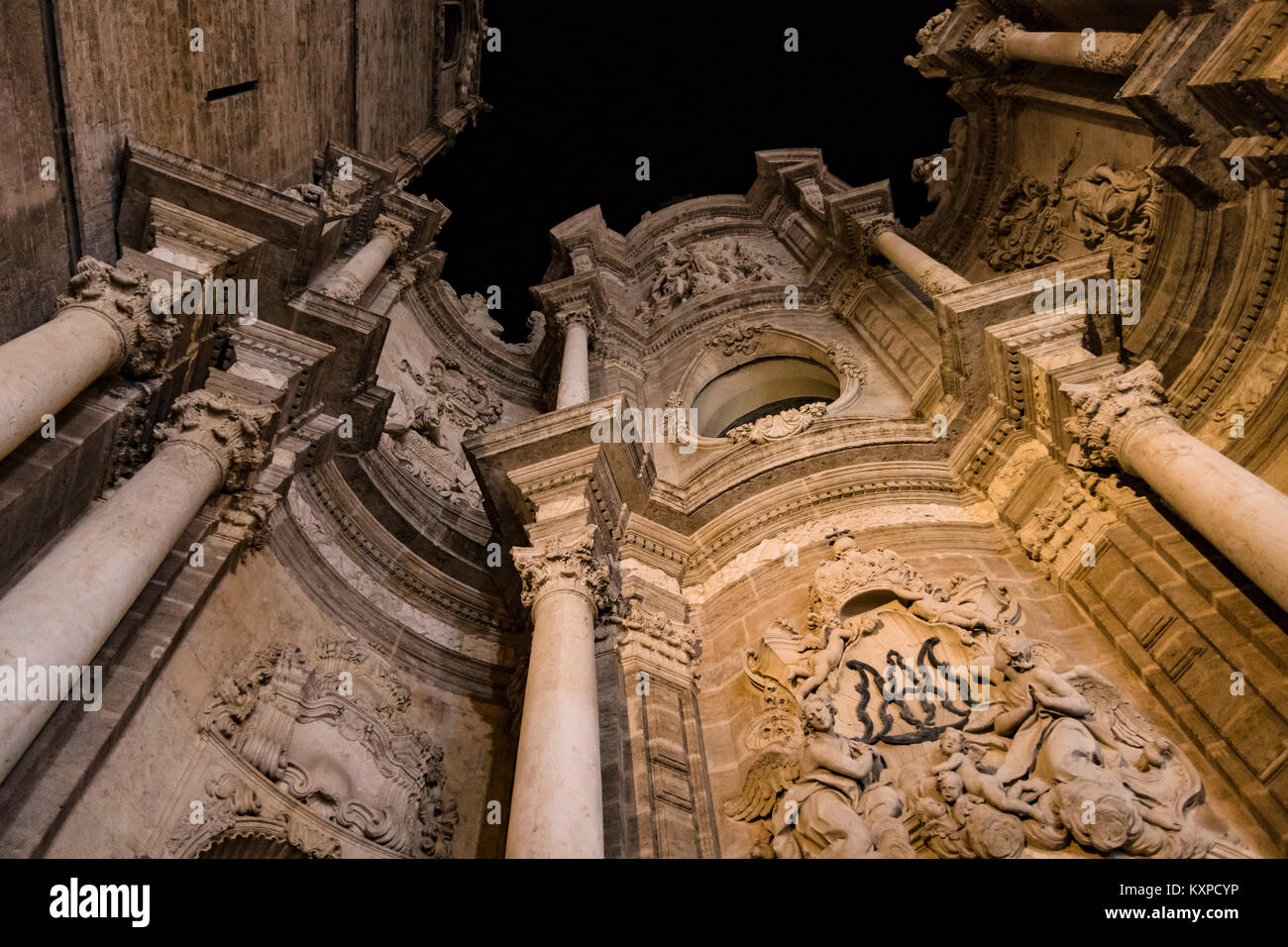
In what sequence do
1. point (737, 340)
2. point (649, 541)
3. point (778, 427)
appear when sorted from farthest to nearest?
point (737, 340)
point (778, 427)
point (649, 541)

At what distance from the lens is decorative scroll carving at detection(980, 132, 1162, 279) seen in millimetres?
11250

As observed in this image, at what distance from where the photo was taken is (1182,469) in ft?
23.2

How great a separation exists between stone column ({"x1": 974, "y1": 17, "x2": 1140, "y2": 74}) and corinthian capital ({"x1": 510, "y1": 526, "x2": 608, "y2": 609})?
26.5 ft

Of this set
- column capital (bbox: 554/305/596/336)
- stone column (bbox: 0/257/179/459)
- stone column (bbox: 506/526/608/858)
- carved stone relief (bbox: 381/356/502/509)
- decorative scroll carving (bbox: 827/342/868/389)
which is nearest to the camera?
stone column (bbox: 506/526/608/858)

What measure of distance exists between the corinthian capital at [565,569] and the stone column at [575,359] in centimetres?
336

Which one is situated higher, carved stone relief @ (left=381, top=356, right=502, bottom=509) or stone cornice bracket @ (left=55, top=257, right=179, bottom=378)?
carved stone relief @ (left=381, top=356, right=502, bottom=509)

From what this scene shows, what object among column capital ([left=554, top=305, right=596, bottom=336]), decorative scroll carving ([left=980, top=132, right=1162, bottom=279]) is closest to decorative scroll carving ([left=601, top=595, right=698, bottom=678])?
decorative scroll carving ([left=980, top=132, right=1162, bottom=279])

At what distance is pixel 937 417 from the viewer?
1034 centimetres

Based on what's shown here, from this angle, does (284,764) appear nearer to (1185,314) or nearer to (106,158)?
(106,158)

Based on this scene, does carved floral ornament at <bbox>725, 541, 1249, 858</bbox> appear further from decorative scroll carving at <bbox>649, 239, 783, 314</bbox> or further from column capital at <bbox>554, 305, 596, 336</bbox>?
decorative scroll carving at <bbox>649, 239, 783, 314</bbox>

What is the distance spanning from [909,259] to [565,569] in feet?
25.5

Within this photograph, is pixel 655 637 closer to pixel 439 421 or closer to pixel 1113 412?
pixel 1113 412

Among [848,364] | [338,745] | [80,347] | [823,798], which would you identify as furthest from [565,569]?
[848,364]

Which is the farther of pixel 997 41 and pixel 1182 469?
pixel 997 41
